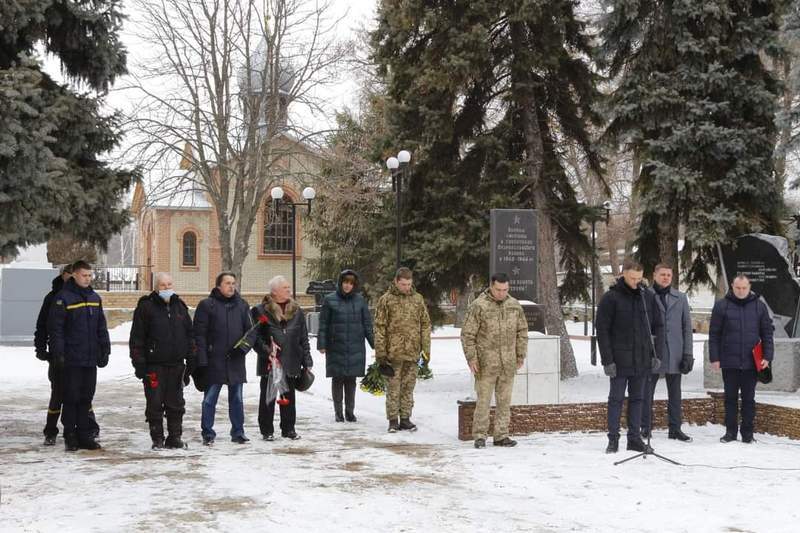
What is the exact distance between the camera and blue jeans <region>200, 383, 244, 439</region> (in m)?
10.0

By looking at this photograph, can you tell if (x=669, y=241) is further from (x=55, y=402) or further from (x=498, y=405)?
(x=55, y=402)

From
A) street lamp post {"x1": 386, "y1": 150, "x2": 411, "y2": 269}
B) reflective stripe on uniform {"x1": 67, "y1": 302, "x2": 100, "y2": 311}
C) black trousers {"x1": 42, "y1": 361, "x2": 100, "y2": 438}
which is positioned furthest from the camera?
street lamp post {"x1": 386, "y1": 150, "x2": 411, "y2": 269}

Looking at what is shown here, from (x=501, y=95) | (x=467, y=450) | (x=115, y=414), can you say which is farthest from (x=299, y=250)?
(x=467, y=450)

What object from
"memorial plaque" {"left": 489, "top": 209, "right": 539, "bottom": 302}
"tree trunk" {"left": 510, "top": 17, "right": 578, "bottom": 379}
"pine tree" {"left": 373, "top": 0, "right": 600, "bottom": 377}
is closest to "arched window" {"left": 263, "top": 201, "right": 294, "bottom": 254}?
"pine tree" {"left": 373, "top": 0, "right": 600, "bottom": 377}

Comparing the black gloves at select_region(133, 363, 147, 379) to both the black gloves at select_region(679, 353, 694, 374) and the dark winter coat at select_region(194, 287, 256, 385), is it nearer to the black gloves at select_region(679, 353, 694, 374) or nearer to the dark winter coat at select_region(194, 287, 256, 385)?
the dark winter coat at select_region(194, 287, 256, 385)

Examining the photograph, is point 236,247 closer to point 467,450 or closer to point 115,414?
point 115,414

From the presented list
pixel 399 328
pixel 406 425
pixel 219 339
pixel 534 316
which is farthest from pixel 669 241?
pixel 219 339

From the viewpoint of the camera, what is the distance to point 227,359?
10062 mm

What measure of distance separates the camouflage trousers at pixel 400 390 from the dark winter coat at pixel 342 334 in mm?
687

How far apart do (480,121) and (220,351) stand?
9.47 meters

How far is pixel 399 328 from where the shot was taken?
1094 cm

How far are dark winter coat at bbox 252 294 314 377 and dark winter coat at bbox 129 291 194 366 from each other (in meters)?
1.02

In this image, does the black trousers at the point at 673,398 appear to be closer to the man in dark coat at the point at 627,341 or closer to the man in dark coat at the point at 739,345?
the man in dark coat at the point at 739,345

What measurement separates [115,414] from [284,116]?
19604mm
